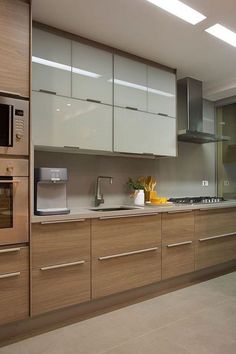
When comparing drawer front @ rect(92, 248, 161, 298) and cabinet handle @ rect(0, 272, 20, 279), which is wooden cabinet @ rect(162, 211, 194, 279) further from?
cabinet handle @ rect(0, 272, 20, 279)

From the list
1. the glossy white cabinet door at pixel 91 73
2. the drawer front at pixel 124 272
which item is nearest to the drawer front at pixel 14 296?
the drawer front at pixel 124 272

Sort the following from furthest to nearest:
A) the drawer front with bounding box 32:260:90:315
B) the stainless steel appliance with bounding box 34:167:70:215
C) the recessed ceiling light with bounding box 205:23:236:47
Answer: the recessed ceiling light with bounding box 205:23:236:47 → the stainless steel appliance with bounding box 34:167:70:215 → the drawer front with bounding box 32:260:90:315

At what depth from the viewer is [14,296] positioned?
6.67 ft

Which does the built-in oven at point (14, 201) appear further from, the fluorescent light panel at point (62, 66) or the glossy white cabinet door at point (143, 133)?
the glossy white cabinet door at point (143, 133)

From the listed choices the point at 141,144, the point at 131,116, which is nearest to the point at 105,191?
the point at 141,144

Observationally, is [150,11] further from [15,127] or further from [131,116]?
[15,127]

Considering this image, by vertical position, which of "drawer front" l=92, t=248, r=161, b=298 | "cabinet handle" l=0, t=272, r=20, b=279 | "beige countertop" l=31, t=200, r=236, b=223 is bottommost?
"drawer front" l=92, t=248, r=161, b=298

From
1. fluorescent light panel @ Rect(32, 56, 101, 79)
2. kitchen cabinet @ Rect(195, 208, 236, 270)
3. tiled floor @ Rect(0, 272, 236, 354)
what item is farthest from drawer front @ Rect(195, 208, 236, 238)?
fluorescent light panel @ Rect(32, 56, 101, 79)

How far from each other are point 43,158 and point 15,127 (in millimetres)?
819

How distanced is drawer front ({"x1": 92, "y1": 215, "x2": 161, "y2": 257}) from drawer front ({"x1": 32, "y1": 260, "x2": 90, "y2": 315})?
214mm

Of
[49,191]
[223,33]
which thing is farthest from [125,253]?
[223,33]

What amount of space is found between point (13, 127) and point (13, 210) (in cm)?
60

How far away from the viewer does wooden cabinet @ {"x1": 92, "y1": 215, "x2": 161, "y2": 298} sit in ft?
8.17

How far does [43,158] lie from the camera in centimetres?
285
